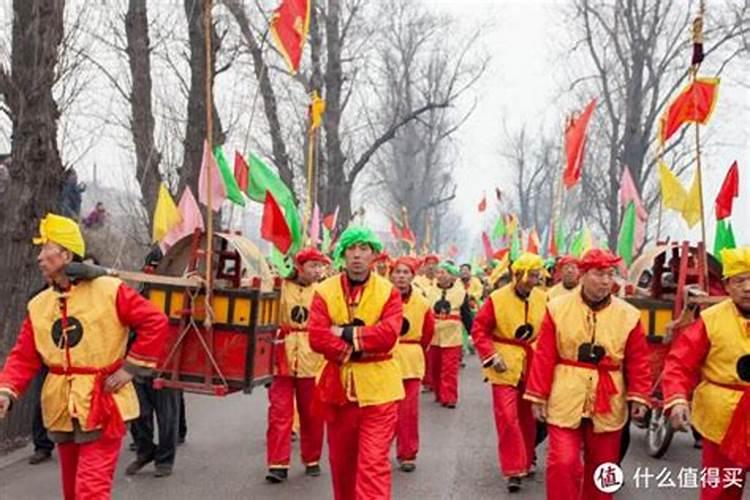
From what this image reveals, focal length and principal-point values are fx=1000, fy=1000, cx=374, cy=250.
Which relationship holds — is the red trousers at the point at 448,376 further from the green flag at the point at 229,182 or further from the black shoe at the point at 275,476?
the black shoe at the point at 275,476

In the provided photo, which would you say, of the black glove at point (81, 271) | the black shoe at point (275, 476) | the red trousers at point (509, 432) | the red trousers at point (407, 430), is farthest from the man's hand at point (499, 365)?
the black glove at point (81, 271)

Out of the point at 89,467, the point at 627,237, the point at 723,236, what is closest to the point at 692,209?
the point at 723,236

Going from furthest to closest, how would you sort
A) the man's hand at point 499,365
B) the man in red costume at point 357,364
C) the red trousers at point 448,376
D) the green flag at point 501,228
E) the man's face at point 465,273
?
the green flag at point 501,228, the man's face at point 465,273, the red trousers at point 448,376, the man's hand at point 499,365, the man in red costume at point 357,364

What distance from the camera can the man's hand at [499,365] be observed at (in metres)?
→ 7.99

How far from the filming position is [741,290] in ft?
18.1

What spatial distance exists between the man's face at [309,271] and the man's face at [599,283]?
3025 millimetres

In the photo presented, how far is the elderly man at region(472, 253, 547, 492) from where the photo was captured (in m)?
8.10

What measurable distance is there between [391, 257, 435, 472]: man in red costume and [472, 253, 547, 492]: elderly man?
82 cm

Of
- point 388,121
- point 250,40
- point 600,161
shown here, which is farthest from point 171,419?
point 600,161

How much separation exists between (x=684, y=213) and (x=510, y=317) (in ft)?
8.09

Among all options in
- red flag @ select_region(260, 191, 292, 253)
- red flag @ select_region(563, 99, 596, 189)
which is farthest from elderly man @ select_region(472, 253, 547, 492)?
A: red flag @ select_region(563, 99, 596, 189)

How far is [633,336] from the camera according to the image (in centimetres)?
604

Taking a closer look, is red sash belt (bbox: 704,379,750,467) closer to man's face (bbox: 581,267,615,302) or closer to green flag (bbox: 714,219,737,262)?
man's face (bbox: 581,267,615,302)

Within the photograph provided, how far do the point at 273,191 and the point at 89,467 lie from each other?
387cm
